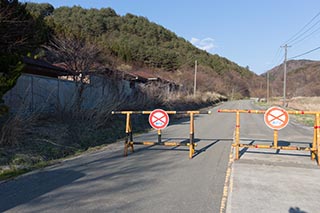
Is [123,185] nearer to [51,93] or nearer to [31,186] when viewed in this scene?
[31,186]

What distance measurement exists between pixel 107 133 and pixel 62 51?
6456mm

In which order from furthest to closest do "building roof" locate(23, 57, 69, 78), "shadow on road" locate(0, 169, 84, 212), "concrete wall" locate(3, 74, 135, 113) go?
"building roof" locate(23, 57, 69, 78) → "concrete wall" locate(3, 74, 135, 113) → "shadow on road" locate(0, 169, 84, 212)

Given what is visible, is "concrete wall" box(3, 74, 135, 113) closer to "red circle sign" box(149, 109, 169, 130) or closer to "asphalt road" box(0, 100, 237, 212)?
"asphalt road" box(0, 100, 237, 212)

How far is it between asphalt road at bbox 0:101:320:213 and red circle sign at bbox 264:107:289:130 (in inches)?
38.4

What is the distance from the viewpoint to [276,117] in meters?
9.01

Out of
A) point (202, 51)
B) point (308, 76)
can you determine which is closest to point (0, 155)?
point (202, 51)

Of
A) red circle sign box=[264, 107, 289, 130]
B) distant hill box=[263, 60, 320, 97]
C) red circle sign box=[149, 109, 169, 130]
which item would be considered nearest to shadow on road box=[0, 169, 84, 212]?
red circle sign box=[149, 109, 169, 130]

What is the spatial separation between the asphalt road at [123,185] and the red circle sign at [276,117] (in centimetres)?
159

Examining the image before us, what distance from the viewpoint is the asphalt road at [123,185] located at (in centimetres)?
529

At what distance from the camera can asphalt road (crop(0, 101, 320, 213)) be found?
5.30 metres

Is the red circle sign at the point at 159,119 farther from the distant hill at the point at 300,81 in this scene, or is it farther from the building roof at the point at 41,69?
the distant hill at the point at 300,81

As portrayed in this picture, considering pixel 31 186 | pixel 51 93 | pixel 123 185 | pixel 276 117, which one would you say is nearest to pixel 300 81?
pixel 51 93

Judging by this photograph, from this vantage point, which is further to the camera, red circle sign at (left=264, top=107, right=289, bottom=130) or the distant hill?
the distant hill

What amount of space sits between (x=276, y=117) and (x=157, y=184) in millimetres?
A: 4217
